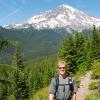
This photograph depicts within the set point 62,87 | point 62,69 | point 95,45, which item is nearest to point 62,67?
point 62,69

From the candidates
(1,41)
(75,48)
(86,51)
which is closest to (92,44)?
(86,51)

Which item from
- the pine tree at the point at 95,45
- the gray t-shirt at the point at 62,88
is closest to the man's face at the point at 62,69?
the gray t-shirt at the point at 62,88

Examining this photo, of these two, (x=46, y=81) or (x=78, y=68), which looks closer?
(x=78, y=68)

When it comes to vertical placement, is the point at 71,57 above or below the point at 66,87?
above

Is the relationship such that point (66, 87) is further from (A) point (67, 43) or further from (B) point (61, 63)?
(A) point (67, 43)

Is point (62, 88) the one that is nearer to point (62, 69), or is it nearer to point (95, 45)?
point (62, 69)

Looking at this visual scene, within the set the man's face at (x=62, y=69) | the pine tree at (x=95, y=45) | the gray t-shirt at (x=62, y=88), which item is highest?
the pine tree at (x=95, y=45)

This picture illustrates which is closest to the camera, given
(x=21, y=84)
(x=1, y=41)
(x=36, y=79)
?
(x=1, y=41)

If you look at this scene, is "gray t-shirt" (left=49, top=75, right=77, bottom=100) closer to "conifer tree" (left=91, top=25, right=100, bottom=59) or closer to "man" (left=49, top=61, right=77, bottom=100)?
"man" (left=49, top=61, right=77, bottom=100)

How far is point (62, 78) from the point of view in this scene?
389 inches

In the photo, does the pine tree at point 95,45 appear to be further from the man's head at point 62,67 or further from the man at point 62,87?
the man's head at point 62,67

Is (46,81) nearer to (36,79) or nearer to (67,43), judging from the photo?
(36,79)

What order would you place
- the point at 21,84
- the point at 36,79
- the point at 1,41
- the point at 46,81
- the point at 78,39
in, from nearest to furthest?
the point at 1,41 < the point at 78,39 < the point at 21,84 < the point at 46,81 < the point at 36,79

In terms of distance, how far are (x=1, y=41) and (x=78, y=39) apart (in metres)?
64.1
